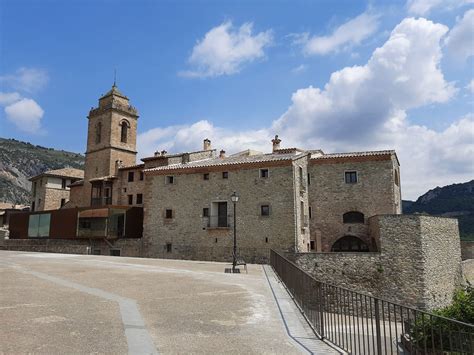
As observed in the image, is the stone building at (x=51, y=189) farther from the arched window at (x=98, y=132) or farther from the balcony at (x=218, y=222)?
the balcony at (x=218, y=222)

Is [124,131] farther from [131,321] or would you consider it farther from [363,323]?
[363,323]

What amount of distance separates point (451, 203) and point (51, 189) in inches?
3218

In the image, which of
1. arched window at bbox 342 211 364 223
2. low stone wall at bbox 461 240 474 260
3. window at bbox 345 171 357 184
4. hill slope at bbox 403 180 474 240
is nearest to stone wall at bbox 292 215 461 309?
arched window at bbox 342 211 364 223

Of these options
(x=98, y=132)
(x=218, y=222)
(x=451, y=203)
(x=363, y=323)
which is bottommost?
(x=363, y=323)

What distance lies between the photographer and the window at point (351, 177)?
28.3 metres

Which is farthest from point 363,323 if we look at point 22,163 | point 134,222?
point 22,163

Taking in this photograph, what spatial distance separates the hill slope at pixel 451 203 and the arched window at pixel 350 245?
171 feet

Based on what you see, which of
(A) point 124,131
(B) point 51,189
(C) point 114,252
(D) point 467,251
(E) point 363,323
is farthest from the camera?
(B) point 51,189

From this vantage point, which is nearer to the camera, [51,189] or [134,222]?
[134,222]

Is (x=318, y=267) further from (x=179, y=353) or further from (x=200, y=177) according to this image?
(x=179, y=353)

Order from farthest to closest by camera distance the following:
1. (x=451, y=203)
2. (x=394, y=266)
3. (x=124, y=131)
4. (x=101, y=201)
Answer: (x=451, y=203)
(x=124, y=131)
(x=101, y=201)
(x=394, y=266)

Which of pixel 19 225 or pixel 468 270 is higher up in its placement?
pixel 19 225

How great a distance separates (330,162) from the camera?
29094mm

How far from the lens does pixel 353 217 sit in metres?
28.1
